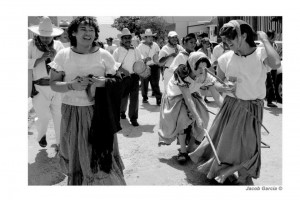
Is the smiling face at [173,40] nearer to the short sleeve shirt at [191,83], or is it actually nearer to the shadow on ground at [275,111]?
the shadow on ground at [275,111]

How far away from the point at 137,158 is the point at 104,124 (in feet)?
5.93

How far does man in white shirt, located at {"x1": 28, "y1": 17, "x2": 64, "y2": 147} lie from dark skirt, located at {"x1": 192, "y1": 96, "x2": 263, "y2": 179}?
229 cm

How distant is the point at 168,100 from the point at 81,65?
179 cm

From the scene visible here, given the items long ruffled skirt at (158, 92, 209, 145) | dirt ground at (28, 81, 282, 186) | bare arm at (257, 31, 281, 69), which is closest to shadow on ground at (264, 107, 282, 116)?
dirt ground at (28, 81, 282, 186)

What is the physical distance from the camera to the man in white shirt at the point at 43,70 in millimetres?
4570

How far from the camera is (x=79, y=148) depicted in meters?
3.22

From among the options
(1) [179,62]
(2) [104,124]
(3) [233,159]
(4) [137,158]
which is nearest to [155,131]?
(4) [137,158]

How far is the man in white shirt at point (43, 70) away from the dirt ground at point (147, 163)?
0.41 meters

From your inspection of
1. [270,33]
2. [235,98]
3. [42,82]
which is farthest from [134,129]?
[270,33]

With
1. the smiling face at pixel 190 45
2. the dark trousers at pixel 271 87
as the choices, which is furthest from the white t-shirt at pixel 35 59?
the dark trousers at pixel 271 87

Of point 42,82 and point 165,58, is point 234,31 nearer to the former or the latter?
point 42,82

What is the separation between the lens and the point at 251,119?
11.7 feet

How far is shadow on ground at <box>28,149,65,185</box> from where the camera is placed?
4117 mm
